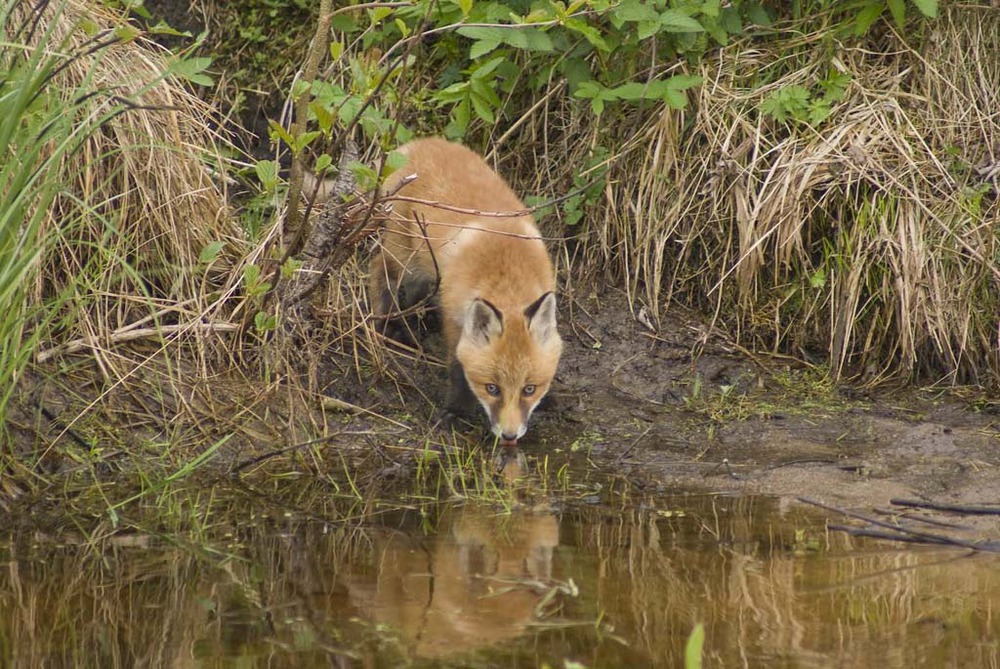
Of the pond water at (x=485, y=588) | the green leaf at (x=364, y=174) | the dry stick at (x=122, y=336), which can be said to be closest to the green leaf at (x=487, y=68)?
the green leaf at (x=364, y=174)

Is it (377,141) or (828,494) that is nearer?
(828,494)

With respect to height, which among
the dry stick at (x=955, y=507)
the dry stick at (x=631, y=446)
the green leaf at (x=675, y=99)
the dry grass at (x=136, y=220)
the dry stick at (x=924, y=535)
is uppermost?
the green leaf at (x=675, y=99)

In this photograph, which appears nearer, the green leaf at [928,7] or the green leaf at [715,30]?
the green leaf at [928,7]

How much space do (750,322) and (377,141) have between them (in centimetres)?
239

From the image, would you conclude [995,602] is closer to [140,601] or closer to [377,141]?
[140,601]

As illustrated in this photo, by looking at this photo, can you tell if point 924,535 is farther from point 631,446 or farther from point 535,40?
point 535,40

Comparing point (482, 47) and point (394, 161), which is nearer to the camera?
point (394, 161)

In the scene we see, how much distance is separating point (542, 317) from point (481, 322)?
31 cm

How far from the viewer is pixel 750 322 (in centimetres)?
660

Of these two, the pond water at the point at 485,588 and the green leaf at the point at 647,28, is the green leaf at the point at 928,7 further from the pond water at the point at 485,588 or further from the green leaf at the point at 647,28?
the pond water at the point at 485,588

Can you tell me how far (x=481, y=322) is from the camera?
584 cm

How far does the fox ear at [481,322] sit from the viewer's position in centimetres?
571

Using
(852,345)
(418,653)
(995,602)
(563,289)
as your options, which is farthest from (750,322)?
(418,653)

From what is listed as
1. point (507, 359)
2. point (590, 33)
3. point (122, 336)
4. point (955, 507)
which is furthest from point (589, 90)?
point (955, 507)
